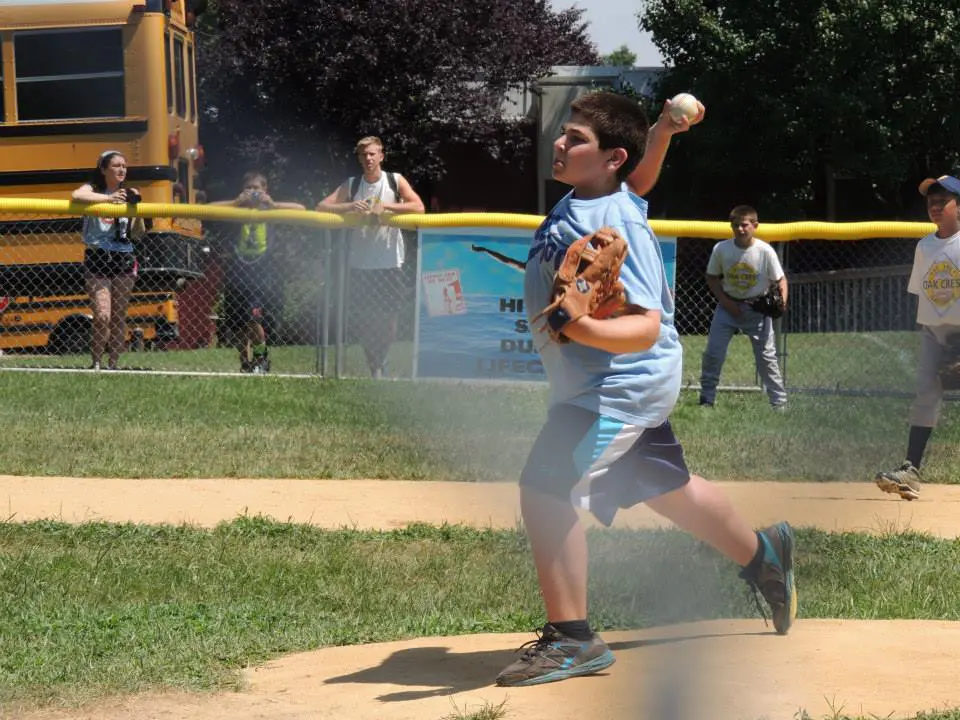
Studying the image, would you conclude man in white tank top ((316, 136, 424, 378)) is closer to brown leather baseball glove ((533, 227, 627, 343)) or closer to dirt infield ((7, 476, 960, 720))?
dirt infield ((7, 476, 960, 720))

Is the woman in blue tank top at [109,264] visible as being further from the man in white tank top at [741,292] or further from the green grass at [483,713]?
the green grass at [483,713]

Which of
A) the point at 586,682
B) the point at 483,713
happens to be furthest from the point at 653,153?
the point at 483,713

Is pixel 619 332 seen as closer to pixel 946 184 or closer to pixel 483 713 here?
pixel 483 713

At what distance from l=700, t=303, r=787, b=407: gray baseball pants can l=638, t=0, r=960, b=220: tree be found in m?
2.28

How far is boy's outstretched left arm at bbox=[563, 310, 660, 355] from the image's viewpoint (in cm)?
322

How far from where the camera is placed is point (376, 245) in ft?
36.1

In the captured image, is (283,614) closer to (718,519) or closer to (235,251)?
(718,519)

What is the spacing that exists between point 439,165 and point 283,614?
17.6 meters

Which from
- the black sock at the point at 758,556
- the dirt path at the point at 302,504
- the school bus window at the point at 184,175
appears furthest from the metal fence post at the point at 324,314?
the black sock at the point at 758,556

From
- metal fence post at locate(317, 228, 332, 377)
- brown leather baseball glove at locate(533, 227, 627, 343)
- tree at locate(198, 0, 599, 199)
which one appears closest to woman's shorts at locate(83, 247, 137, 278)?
metal fence post at locate(317, 228, 332, 377)

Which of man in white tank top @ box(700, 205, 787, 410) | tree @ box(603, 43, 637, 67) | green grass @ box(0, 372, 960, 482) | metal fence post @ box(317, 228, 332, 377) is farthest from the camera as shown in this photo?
metal fence post @ box(317, 228, 332, 377)

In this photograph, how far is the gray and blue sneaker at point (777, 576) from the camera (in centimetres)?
420

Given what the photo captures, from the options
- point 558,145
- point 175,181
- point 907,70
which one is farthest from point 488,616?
point 907,70

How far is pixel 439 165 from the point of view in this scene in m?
22.1
